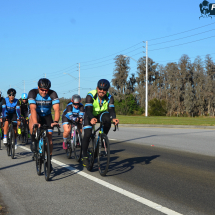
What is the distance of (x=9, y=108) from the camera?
11.0m

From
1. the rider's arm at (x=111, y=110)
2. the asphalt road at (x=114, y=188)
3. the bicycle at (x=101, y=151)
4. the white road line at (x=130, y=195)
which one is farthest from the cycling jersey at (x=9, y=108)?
the rider's arm at (x=111, y=110)

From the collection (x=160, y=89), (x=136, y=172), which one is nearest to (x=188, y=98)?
(x=160, y=89)

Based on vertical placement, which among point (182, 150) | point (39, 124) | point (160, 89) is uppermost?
point (160, 89)

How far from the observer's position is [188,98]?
248ft

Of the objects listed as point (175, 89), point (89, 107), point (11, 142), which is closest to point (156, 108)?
point (175, 89)

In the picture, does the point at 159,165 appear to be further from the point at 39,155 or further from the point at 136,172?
the point at 39,155

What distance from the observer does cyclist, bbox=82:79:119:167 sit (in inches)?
Result: 274

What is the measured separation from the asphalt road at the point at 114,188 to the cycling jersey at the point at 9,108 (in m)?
2.15

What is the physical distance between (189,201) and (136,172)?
2426 mm

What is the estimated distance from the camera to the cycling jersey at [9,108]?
10906 millimetres

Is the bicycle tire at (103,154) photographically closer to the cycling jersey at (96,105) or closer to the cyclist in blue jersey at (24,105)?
the cycling jersey at (96,105)

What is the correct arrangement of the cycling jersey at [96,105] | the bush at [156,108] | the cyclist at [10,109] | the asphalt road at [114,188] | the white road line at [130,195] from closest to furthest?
the white road line at [130,195] → the asphalt road at [114,188] → the cycling jersey at [96,105] → the cyclist at [10,109] → the bush at [156,108]

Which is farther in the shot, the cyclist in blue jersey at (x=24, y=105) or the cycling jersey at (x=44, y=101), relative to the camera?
the cyclist in blue jersey at (x=24, y=105)

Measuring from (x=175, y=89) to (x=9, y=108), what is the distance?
244 feet
